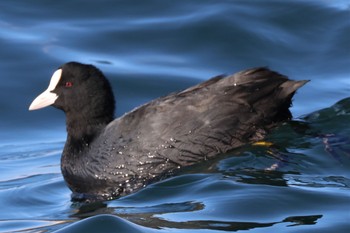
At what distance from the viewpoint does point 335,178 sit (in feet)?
31.2

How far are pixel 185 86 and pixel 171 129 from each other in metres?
3.70

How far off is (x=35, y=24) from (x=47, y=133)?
3141 millimetres

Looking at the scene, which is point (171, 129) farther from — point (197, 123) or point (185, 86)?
point (185, 86)

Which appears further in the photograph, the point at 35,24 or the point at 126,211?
the point at 35,24

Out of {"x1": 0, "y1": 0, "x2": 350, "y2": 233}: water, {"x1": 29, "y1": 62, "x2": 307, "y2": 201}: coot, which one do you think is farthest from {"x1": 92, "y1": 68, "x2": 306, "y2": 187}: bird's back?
{"x1": 0, "y1": 0, "x2": 350, "y2": 233}: water

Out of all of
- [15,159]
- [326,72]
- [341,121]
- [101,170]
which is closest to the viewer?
[101,170]

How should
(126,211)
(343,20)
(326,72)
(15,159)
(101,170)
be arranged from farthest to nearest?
(343,20)
(326,72)
(15,159)
(101,170)
(126,211)

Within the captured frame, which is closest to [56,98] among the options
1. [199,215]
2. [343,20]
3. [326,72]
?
[199,215]

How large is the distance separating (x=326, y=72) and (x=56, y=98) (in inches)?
189

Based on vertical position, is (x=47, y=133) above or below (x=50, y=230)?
above

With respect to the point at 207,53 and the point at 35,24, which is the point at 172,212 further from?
the point at 35,24

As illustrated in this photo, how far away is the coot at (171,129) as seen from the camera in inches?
390

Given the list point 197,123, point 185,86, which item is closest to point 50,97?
point 197,123

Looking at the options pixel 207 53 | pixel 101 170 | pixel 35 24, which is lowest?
pixel 101 170
